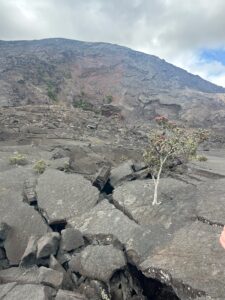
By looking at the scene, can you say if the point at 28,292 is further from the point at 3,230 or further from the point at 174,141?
the point at 174,141

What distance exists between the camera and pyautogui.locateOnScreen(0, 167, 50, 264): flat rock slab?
10921mm

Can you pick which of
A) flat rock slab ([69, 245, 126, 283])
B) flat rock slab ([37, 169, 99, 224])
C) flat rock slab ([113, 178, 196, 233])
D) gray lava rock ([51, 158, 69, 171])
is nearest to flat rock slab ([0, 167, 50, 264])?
flat rock slab ([37, 169, 99, 224])

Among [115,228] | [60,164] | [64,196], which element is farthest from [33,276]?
[60,164]

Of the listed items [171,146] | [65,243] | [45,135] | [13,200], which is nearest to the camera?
[65,243]

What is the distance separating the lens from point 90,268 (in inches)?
358

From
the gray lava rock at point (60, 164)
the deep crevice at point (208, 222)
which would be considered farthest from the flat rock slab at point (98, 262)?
the gray lava rock at point (60, 164)

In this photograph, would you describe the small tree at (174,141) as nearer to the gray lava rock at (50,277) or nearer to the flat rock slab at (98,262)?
the flat rock slab at (98,262)

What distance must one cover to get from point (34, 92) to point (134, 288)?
174 ft

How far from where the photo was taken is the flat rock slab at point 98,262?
887 centimetres

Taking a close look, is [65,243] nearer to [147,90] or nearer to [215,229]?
[215,229]

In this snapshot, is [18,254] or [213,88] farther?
[213,88]

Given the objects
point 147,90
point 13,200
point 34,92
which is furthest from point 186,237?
point 147,90

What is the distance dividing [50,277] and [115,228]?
232 centimetres

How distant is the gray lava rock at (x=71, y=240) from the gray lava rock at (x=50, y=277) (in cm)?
115
